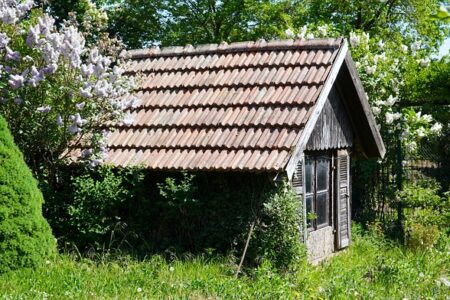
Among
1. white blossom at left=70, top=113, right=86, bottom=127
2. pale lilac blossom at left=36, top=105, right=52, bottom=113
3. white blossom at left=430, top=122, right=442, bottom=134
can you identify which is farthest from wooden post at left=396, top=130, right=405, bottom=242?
pale lilac blossom at left=36, top=105, right=52, bottom=113

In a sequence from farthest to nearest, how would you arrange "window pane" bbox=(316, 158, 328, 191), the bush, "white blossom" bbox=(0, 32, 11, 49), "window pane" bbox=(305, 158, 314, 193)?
"window pane" bbox=(316, 158, 328, 191)
"window pane" bbox=(305, 158, 314, 193)
"white blossom" bbox=(0, 32, 11, 49)
the bush

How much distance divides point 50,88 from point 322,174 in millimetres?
4619

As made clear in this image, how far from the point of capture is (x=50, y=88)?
31.5ft

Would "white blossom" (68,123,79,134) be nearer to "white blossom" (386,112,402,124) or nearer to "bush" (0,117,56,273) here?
"bush" (0,117,56,273)

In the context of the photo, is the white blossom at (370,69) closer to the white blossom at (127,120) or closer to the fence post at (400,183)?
the fence post at (400,183)

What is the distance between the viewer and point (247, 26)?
102ft

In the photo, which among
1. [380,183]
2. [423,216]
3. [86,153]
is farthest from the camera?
[380,183]

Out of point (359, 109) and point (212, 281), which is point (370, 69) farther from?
point (212, 281)

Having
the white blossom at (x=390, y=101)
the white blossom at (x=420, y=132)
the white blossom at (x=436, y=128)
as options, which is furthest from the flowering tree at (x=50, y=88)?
the white blossom at (x=436, y=128)

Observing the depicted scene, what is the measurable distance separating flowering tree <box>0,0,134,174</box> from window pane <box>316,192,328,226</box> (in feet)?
11.4

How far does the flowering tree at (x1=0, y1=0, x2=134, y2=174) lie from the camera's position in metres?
9.43

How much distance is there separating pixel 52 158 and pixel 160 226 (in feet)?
6.56

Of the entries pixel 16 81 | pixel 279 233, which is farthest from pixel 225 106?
pixel 16 81

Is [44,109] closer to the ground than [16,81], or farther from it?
closer to the ground
